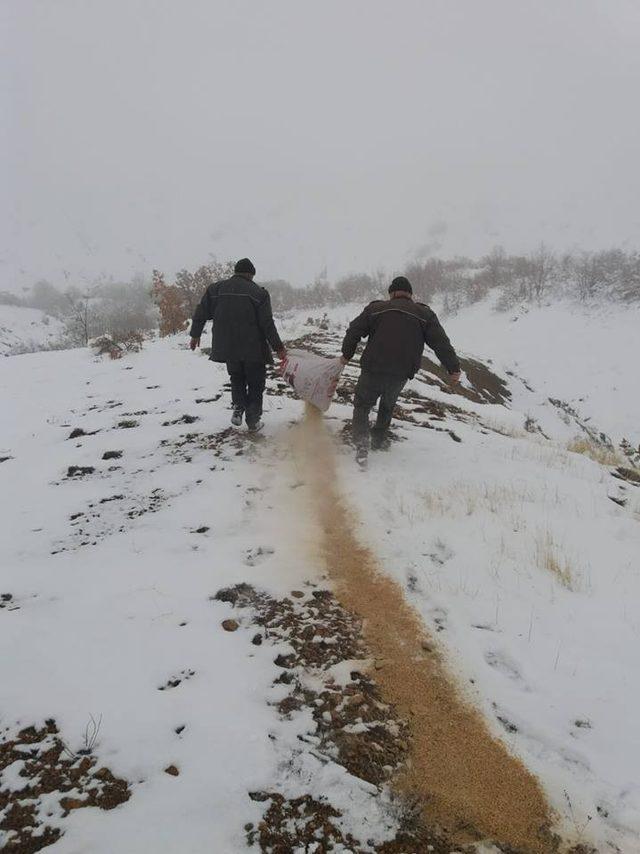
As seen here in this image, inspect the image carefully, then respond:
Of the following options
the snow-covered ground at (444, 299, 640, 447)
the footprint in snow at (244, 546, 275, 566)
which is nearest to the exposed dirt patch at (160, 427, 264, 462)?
the footprint in snow at (244, 546, 275, 566)

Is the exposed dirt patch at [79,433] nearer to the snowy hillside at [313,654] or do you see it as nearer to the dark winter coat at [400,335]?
the snowy hillside at [313,654]

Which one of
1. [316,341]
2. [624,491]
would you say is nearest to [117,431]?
[624,491]

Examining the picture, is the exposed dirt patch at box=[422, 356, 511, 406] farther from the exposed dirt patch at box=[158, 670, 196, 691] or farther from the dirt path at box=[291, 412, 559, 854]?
the exposed dirt patch at box=[158, 670, 196, 691]

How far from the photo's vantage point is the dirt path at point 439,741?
190 centimetres

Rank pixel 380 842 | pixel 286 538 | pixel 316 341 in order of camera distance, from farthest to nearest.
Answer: pixel 316 341 < pixel 286 538 < pixel 380 842

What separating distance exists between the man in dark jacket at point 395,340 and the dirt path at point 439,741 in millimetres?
2363

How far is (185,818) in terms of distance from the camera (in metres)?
1.83

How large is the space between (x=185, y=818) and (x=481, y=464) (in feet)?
15.9

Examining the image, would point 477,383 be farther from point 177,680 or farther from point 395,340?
point 177,680

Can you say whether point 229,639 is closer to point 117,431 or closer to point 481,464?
point 481,464

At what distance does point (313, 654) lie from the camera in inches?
110

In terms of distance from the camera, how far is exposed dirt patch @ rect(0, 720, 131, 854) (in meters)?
1.79

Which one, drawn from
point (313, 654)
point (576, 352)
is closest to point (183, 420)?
point (313, 654)

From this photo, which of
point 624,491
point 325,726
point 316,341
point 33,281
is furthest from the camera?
point 33,281
